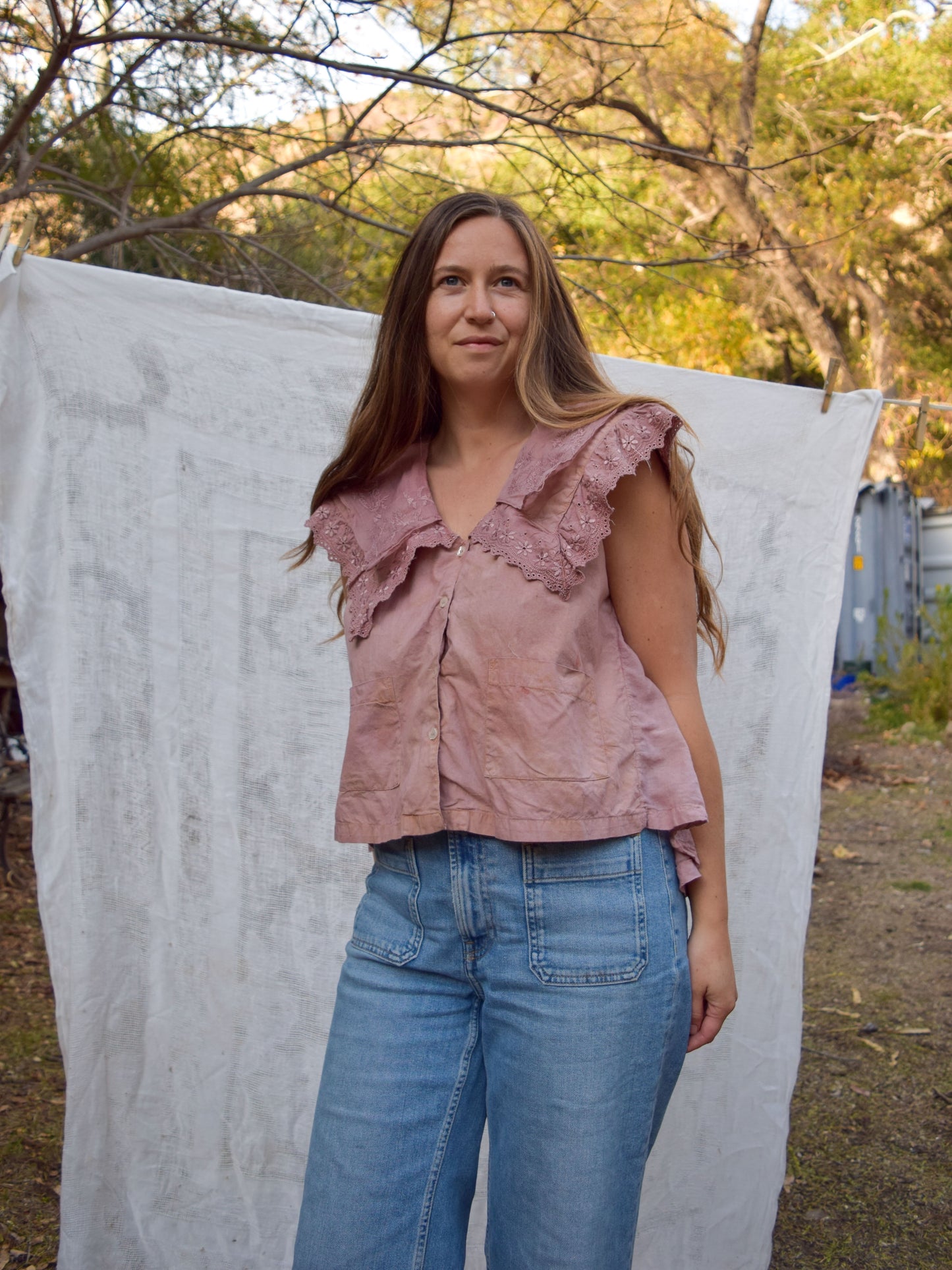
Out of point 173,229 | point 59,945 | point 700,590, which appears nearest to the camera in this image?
point 700,590

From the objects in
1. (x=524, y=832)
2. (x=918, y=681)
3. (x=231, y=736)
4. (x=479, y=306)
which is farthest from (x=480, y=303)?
(x=918, y=681)

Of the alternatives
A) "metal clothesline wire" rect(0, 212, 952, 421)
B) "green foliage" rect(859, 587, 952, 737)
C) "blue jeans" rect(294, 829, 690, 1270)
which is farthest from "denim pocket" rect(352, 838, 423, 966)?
"green foliage" rect(859, 587, 952, 737)

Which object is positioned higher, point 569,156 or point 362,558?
point 569,156

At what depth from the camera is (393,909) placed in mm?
1566

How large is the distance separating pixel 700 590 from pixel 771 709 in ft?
2.60

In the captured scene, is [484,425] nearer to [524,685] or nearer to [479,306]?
[479,306]

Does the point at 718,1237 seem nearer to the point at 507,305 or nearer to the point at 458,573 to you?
the point at 458,573

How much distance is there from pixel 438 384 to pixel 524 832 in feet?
2.54

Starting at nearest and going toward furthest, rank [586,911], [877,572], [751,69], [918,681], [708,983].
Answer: [586,911], [708,983], [751,69], [918,681], [877,572]

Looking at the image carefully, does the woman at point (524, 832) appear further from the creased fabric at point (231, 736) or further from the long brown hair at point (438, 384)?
the creased fabric at point (231, 736)

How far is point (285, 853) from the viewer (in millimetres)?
2436

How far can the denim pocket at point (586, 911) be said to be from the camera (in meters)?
1.41

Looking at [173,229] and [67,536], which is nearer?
[67,536]

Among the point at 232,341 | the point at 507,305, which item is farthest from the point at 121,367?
the point at 507,305
